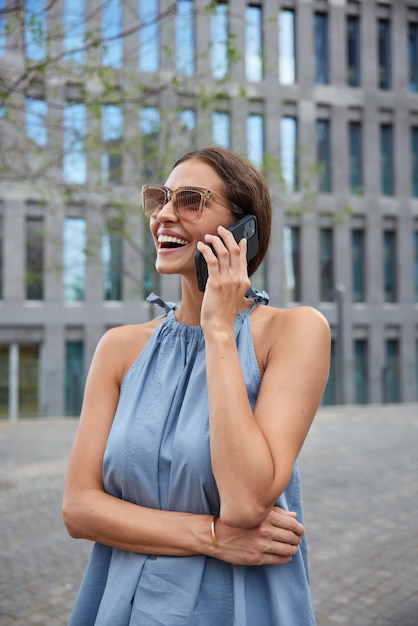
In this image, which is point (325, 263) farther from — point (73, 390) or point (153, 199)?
point (153, 199)

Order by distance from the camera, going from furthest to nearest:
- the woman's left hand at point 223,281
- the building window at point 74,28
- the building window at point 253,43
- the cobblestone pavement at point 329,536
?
1. the building window at point 253,43
2. the building window at point 74,28
3. the cobblestone pavement at point 329,536
4. the woman's left hand at point 223,281

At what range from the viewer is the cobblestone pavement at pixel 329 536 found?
498 centimetres

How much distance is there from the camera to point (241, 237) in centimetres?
191

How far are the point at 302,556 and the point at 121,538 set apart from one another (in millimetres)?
555

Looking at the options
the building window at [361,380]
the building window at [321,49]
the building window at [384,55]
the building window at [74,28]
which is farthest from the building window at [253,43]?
the building window at [361,380]

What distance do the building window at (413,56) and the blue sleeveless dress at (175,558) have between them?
106 feet

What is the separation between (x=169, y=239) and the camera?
6.50ft

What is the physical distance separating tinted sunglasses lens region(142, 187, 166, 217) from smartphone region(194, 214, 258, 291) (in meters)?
0.27

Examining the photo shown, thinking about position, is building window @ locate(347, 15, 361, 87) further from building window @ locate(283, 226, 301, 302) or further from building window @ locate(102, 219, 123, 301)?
building window @ locate(102, 219, 123, 301)

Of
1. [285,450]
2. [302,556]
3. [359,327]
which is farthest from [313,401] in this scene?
[359,327]

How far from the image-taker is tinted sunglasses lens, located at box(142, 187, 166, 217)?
2033 millimetres

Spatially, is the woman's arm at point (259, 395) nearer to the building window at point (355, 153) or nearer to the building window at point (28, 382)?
the building window at point (28, 382)

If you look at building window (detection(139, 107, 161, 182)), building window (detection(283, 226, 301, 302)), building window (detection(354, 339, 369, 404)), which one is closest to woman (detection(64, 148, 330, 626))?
building window (detection(139, 107, 161, 182))

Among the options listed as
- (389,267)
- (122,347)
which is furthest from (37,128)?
(122,347)
